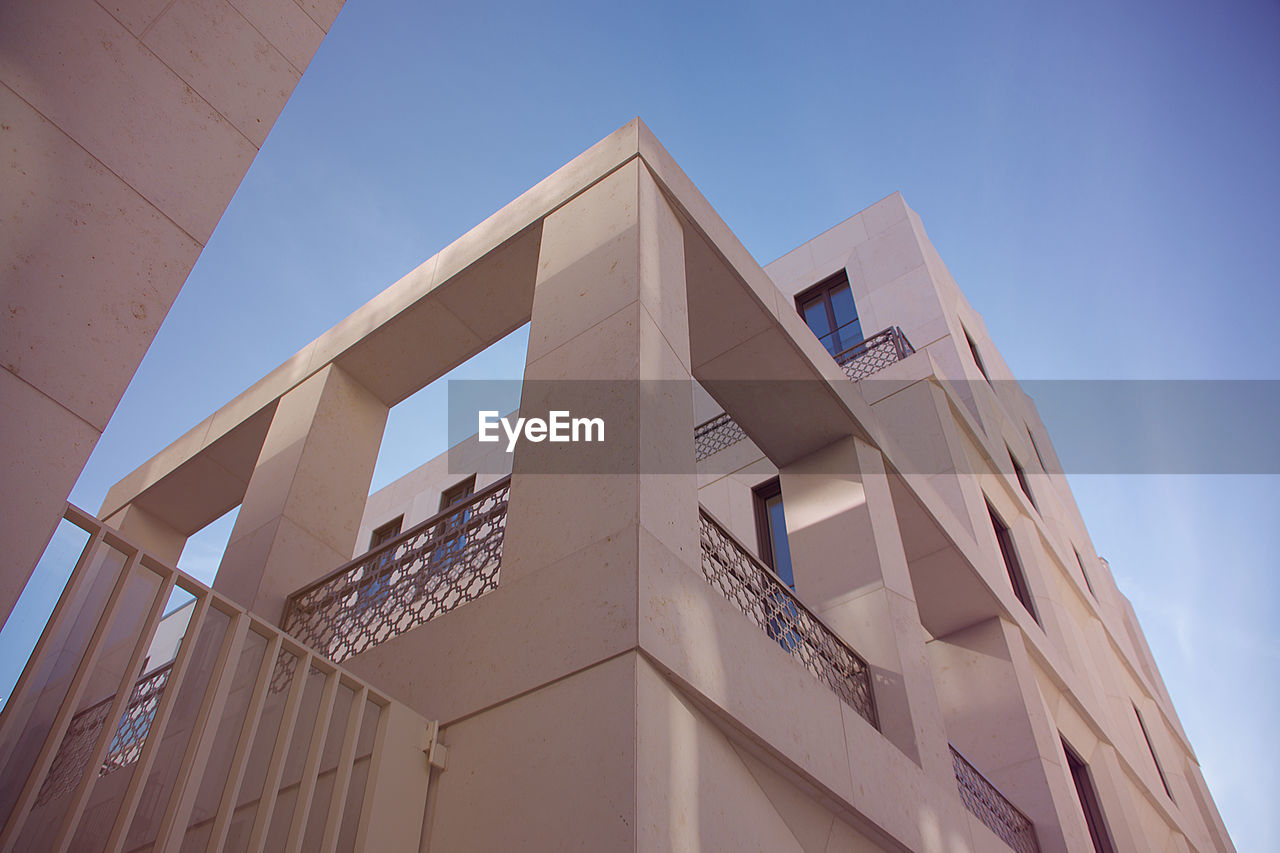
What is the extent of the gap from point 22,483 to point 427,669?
2.96 m

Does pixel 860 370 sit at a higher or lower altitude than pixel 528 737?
higher

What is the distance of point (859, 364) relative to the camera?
1380 cm

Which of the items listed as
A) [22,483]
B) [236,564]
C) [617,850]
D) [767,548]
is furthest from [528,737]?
[767,548]

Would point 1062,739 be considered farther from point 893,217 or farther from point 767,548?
point 893,217

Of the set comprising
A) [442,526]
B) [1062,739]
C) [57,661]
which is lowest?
[57,661]

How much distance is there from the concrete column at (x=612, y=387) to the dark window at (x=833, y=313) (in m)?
9.31

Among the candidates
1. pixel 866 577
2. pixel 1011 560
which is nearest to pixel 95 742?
pixel 866 577

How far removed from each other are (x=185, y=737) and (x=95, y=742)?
1.43 ft

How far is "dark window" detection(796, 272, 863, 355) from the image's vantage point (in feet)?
51.6

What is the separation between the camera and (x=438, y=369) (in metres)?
8.58

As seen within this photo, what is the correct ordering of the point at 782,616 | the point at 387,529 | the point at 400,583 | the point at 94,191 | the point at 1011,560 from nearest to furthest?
1. the point at 94,191
2. the point at 400,583
3. the point at 782,616
4. the point at 1011,560
5. the point at 387,529

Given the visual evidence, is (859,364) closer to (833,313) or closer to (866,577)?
(833,313)

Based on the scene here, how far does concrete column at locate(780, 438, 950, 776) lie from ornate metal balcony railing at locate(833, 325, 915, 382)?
4768 millimetres

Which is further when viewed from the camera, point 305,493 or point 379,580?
point 305,493
